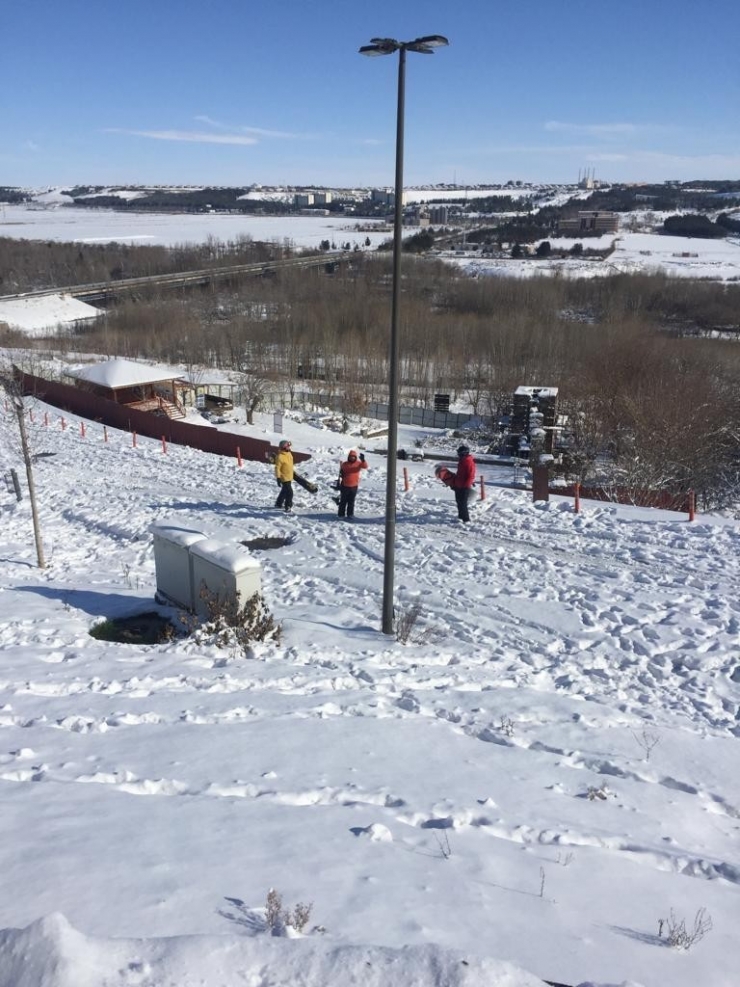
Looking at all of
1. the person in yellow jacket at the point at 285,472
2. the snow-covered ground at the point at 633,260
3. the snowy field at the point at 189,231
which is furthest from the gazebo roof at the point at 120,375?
the snowy field at the point at 189,231

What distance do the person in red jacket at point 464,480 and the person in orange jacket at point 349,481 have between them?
1883mm

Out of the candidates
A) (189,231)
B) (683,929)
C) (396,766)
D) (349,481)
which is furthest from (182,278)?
(683,929)

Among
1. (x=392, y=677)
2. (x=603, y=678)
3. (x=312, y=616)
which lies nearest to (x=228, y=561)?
(x=312, y=616)

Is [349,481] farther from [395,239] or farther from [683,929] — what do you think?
[683,929]

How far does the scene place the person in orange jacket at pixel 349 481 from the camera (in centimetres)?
1459

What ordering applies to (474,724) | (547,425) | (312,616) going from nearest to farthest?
(474,724), (312,616), (547,425)

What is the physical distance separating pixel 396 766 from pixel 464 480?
809 centimetres

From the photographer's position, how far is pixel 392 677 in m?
8.84

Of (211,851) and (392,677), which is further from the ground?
(211,851)

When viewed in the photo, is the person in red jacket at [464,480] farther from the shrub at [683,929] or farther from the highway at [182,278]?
the highway at [182,278]

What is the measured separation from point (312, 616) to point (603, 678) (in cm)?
410

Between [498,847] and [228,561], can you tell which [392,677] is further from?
[498,847]

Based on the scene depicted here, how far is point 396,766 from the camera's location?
6715 mm

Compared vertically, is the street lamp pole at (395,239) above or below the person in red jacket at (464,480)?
above
